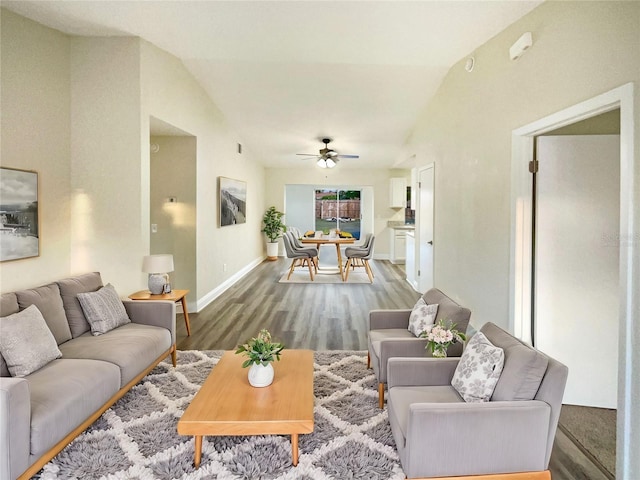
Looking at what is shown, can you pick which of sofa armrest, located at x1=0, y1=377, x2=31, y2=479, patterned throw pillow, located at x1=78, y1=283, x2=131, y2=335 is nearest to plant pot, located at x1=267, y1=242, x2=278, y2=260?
patterned throw pillow, located at x1=78, y1=283, x2=131, y2=335

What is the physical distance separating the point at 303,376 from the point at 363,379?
81 cm

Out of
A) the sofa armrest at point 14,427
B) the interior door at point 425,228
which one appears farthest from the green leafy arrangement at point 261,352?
the interior door at point 425,228

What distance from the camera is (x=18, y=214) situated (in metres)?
3.09

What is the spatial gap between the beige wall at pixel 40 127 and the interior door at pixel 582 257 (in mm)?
4181

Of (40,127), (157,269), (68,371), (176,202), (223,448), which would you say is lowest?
(223,448)

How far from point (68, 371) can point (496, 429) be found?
239 centimetres

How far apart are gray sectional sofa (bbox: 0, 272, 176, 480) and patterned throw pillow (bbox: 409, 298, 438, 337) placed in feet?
6.69

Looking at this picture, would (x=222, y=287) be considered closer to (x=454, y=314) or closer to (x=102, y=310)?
(x=102, y=310)

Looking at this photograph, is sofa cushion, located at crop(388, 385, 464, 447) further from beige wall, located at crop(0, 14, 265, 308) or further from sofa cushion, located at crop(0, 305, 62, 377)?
beige wall, located at crop(0, 14, 265, 308)

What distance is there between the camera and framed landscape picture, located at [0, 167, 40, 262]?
295 centimetres

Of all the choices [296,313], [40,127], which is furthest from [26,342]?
[296,313]

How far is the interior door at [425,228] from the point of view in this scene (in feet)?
19.0

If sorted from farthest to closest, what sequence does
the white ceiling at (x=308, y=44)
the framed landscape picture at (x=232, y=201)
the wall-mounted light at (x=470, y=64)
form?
the framed landscape picture at (x=232, y=201)
the wall-mounted light at (x=470, y=64)
the white ceiling at (x=308, y=44)

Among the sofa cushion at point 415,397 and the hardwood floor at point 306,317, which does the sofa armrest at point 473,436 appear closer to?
the sofa cushion at point 415,397
